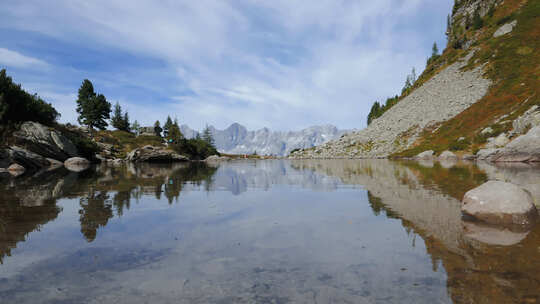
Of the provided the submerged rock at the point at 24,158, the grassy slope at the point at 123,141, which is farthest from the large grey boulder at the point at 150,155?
the submerged rock at the point at 24,158

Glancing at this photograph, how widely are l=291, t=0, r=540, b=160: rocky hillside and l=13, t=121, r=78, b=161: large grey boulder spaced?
74207mm

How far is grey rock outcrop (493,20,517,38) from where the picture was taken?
10262 cm

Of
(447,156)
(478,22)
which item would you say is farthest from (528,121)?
(478,22)

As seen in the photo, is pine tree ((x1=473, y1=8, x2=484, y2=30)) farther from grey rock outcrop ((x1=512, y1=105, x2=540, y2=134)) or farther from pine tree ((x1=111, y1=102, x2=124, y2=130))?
pine tree ((x1=111, y1=102, x2=124, y2=130))

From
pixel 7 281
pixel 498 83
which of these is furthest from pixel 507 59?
pixel 7 281

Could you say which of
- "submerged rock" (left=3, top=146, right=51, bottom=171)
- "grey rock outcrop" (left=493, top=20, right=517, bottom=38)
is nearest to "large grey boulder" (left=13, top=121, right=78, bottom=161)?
"submerged rock" (left=3, top=146, right=51, bottom=171)

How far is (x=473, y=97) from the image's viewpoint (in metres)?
87.4

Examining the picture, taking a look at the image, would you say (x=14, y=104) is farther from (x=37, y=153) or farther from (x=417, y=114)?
(x=417, y=114)

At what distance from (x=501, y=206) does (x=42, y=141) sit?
59.3 m

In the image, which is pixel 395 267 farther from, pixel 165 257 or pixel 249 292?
pixel 165 257

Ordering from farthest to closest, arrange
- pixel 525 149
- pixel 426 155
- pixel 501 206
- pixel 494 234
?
pixel 426 155 → pixel 525 149 → pixel 501 206 → pixel 494 234

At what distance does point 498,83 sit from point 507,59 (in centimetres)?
1324

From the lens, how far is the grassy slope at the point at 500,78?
2574 inches

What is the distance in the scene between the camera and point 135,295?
5031 mm
